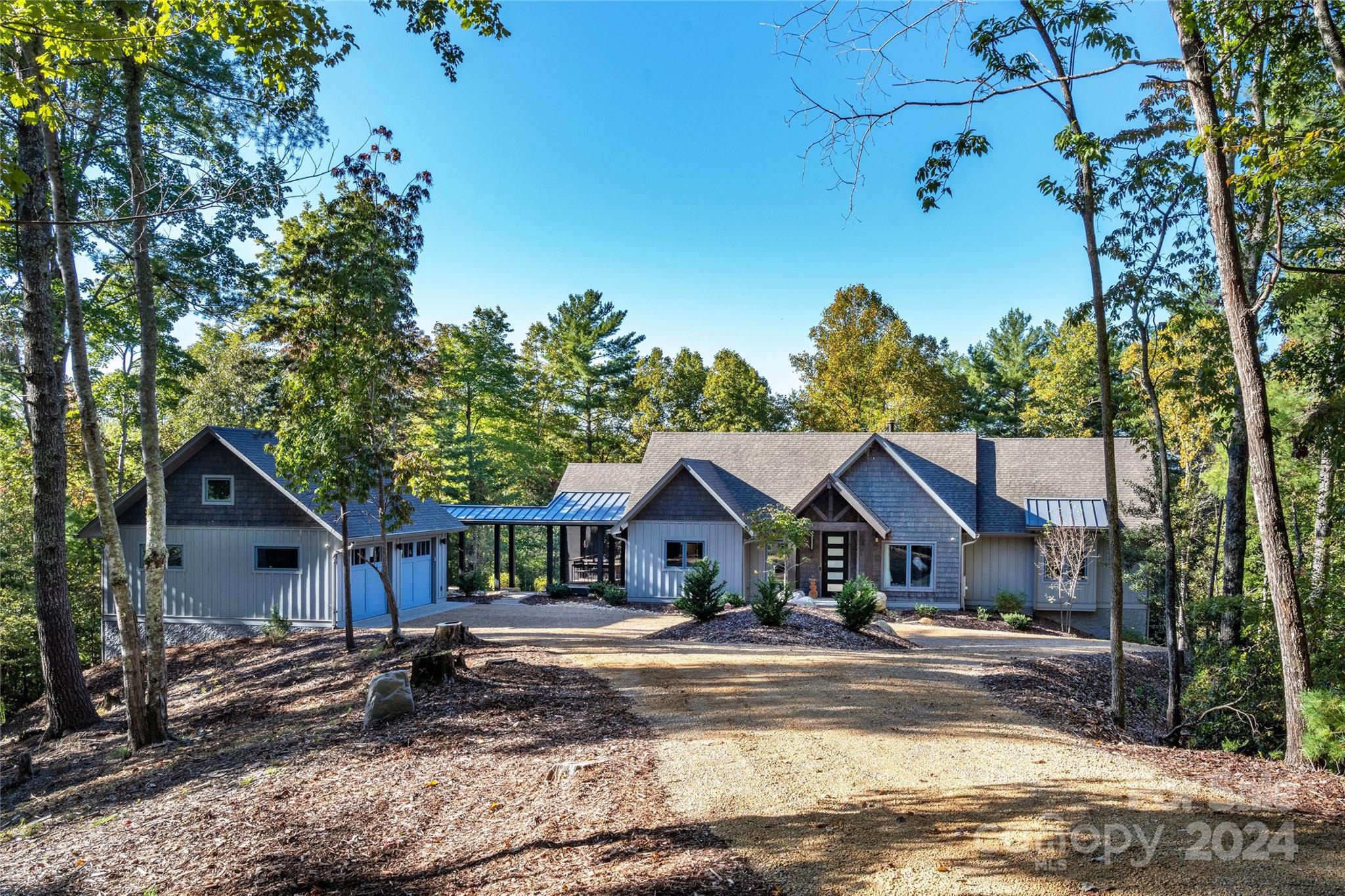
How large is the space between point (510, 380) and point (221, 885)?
32968 millimetres

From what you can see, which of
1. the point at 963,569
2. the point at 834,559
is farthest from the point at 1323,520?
the point at 834,559

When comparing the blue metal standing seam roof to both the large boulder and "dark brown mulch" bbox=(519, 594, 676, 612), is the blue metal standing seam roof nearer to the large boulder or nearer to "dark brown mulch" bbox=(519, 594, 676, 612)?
"dark brown mulch" bbox=(519, 594, 676, 612)

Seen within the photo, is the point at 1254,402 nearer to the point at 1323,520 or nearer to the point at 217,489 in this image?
the point at 1323,520

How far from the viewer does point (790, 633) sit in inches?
575

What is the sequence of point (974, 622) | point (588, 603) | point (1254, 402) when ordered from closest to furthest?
point (1254, 402) → point (974, 622) → point (588, 603)

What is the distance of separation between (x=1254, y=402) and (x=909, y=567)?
16273 millimetres

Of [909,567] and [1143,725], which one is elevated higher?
[909,567]

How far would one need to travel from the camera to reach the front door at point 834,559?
77.3ft

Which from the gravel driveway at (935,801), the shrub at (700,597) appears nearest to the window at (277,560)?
the shrub at (700,597)

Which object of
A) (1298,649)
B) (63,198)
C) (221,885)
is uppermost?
(63,198)

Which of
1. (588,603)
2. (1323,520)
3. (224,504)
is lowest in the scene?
(588,603)

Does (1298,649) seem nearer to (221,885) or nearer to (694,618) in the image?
(221,885)

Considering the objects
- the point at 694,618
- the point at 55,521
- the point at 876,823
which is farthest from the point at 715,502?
the point at 876,823

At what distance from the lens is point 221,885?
5.27 metres
